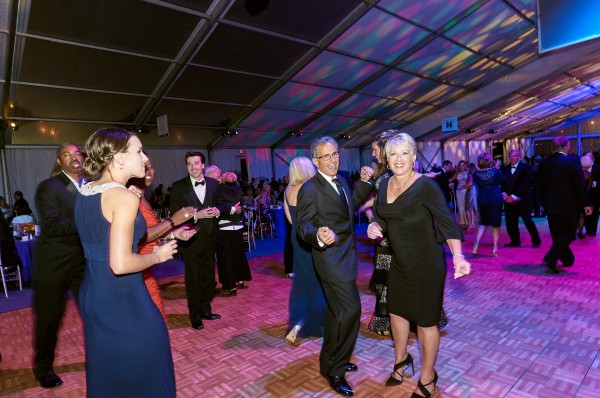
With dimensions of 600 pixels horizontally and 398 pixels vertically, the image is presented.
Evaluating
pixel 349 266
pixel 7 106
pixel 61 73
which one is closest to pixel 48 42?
pixel 61 73

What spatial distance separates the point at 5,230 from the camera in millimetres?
3176

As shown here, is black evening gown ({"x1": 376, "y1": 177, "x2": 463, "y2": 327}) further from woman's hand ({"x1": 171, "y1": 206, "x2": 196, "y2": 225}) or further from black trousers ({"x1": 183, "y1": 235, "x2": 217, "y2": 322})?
black trousers ({"x1": 183, "y1": 235, "x2": 217, "y2": 322})

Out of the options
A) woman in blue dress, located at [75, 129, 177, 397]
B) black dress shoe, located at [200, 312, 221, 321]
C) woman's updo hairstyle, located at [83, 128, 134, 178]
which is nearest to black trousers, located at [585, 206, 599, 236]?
black dress shoe, located at [200, 312, 221, 321]

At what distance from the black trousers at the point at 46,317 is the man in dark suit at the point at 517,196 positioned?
20.8ft

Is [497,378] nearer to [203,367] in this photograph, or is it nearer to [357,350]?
[357,350]

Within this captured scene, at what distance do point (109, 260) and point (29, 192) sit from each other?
10508 millimetres

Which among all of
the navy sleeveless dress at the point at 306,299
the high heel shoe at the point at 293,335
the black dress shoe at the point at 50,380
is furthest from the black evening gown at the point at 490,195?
the black dress shoe at the point at 50,380

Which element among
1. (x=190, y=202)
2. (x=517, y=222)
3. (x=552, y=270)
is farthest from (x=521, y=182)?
(x=190, y=202)

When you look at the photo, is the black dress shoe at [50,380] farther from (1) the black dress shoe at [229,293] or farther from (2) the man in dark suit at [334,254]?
(1) the black dress shoe at [229,293]

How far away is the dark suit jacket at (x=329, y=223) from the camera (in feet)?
7.59

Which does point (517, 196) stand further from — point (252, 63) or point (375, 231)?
point (252, 63)

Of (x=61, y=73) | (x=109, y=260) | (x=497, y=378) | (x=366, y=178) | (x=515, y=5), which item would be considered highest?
(x=515, y=5)

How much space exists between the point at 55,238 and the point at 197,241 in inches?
50.1

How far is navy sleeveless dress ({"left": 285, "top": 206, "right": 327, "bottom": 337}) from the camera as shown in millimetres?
3279
